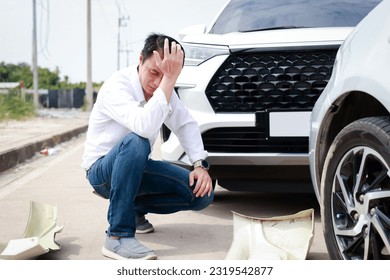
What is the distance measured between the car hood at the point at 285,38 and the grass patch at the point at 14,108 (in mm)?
11462

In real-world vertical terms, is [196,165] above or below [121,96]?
below

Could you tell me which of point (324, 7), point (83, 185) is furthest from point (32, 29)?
point (324, 7)

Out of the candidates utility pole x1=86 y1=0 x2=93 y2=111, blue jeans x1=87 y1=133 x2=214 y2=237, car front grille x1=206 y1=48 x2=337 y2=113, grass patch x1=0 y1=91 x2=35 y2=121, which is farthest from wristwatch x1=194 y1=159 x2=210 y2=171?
utility pole x1=86 y1=0 x2=93 y2=111

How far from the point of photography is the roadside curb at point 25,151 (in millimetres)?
7387

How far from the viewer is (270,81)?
13.3ft

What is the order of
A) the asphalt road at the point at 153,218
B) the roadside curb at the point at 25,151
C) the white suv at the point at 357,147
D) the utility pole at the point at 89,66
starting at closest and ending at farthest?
the white suv at the point at 357,147 → the asphalt road at the point at 153,218 → the roadside curb at the point at 25,151 → the utility pole at the point at 89,66

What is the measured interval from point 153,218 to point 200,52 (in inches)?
46.0

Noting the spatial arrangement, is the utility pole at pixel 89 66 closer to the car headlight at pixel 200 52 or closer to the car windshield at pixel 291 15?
the car windshield at pixel 291 15

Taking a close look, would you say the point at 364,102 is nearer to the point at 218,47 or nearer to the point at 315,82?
the point at 315,82

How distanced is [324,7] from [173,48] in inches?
80.7

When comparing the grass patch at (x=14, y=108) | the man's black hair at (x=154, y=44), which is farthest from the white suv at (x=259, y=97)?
the grass patch at (x=14, y=108)

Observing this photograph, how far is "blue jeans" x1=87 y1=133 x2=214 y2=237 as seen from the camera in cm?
332

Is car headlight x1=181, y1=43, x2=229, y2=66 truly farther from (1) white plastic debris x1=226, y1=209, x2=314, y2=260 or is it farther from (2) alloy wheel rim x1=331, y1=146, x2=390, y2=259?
(2) alloy wheel rim x1=331, y1=146, x2=390, y2=259

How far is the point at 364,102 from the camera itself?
9.36 feet
